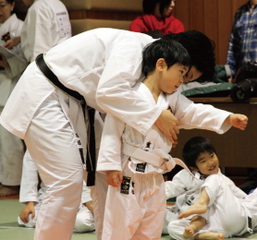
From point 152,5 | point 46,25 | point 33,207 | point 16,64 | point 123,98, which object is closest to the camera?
point 123,98

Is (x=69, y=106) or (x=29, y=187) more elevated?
(x=69, y=106)

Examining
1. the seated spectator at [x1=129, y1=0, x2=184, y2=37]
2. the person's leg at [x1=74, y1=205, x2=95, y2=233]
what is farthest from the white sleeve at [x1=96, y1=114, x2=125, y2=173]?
the seated spectator at [x1=129, y1=0, x2=184, y2=37]

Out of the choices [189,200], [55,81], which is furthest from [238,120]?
[189,200]

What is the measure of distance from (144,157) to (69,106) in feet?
1.22

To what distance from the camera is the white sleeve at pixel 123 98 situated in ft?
5.38

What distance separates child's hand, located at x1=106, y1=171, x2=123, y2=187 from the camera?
5.50 ft

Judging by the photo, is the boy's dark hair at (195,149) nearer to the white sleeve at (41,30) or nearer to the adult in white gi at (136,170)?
the adult in white gi at (136,170)

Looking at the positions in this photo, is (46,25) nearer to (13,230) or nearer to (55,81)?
(13,230)

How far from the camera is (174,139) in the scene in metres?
1.76

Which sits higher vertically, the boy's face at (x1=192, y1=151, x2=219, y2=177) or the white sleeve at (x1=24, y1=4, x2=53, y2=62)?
the white sleeve at (x1=24, y1=4, x2=53, y2=62)

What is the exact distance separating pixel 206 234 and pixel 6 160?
2154mm

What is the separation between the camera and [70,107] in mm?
1803

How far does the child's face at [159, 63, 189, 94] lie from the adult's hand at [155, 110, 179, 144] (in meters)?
0.11

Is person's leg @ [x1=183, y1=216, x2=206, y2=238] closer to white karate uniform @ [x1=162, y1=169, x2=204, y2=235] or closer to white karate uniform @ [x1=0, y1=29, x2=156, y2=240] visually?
white karate uniform @ [x1=162, y1=169, x2=204, y2=235]
